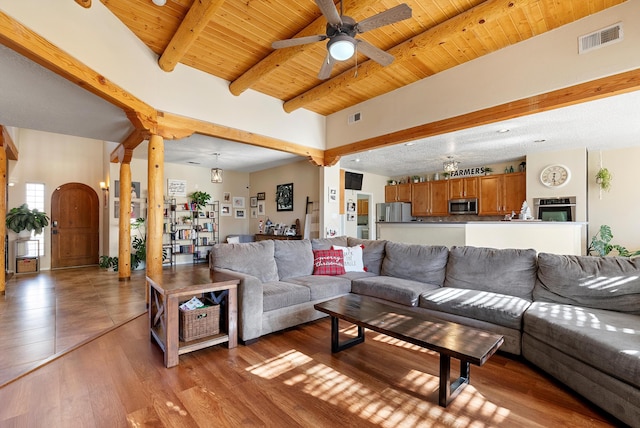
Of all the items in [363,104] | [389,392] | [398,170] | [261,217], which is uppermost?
[363,104]

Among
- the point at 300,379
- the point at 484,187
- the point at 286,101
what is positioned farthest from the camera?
the point at 484,187

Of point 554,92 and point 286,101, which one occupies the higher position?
point 286,101

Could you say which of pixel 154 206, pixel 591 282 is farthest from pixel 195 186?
pixel 591 282

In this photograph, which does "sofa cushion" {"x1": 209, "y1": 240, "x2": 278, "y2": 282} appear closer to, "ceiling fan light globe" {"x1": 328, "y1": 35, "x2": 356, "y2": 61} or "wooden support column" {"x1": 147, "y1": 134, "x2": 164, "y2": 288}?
"wooden support column" {"x1": 147, "y1": 134, "x2": 164, "y2": 288}

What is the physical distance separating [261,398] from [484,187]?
663cm

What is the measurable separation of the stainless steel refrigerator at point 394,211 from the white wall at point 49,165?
7314mm

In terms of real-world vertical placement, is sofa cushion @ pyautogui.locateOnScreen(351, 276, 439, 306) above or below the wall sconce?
below

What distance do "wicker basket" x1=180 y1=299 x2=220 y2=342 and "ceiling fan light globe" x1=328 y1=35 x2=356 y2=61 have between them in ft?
7.95

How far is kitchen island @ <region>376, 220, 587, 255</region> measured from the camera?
14.3 feet

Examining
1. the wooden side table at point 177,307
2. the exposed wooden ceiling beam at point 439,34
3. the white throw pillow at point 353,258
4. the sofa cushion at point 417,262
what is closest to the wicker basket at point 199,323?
the wooden side table at point 177,307

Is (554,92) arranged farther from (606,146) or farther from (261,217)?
(261,217)

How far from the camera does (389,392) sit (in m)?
2.02

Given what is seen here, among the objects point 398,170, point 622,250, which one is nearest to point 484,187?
point 398,170

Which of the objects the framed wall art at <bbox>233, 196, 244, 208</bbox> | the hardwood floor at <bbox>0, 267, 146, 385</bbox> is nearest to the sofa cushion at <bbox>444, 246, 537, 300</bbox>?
the hardwood floor at <bbox>0, 267, 146, 385</bbox>
